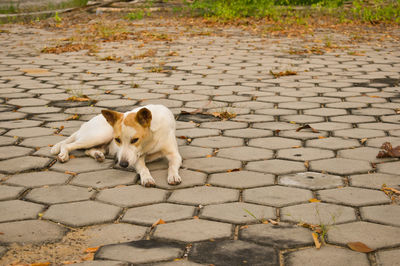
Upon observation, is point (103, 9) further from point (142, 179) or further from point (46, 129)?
point (142, 179)

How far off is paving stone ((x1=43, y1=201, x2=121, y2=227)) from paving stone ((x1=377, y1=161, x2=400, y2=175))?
68.1 inches

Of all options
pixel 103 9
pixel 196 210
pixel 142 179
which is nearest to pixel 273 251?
pixel 196 210

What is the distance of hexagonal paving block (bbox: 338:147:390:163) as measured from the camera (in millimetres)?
3600

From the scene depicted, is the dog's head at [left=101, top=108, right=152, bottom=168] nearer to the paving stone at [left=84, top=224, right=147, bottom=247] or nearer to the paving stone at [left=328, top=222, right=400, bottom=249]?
the paving stone at [left=84, top=224, right=147, bottom=247]

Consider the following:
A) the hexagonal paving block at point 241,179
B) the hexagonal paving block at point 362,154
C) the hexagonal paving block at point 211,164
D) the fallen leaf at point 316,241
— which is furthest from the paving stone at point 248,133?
the fallen leaf at point 316,241

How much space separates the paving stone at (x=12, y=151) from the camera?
376cm

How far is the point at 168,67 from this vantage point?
23.8 feet

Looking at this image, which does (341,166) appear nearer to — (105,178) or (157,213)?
(157,213)

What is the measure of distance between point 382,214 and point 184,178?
1231mm

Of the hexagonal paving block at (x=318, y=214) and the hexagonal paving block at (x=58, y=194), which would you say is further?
the hexagonal paving block at (x=58, y=194)

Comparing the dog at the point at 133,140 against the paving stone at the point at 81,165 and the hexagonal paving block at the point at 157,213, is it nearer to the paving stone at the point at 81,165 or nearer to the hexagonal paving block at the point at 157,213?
the paving stone at the point at 81,165

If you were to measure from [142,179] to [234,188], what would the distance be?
59 cm

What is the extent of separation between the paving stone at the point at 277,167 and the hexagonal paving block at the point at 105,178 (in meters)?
0.80

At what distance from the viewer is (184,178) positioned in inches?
132
